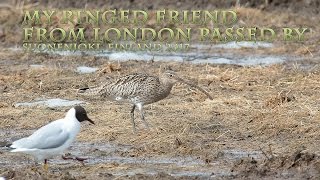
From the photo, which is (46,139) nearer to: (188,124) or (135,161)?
(135,161)

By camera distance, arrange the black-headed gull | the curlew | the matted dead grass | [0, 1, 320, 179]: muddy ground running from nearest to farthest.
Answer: the black-headed gull → [0, 1, 320, 179]: muddy ground → the matted dead grass → the curlew

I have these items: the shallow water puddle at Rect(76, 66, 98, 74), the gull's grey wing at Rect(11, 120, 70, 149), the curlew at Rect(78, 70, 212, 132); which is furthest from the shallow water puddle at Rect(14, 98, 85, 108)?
the gull's grey wing at Rect(11, 120, 70, 149)

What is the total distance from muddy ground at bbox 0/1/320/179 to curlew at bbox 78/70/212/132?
350 millimetres

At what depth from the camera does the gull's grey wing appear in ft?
33.1

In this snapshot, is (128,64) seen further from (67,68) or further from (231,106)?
(231,106)

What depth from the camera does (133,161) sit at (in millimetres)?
10992

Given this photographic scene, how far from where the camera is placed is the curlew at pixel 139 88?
13.1 meters

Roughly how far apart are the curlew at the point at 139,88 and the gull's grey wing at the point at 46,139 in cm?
272

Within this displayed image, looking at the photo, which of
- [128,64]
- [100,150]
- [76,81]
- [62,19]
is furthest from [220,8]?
[100,150]

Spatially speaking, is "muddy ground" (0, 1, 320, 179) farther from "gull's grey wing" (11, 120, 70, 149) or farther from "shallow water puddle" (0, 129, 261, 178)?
"gull's grey wing" (11, 120, 70, 149)

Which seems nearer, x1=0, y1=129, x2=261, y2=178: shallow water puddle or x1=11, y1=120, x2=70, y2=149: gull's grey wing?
x1=11, y1=120, x2=70, y2=149: gull's grey wing

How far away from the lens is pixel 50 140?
33.5ft

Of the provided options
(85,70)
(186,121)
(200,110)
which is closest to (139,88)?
(186,121)

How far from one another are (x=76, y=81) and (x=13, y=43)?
4886mm
